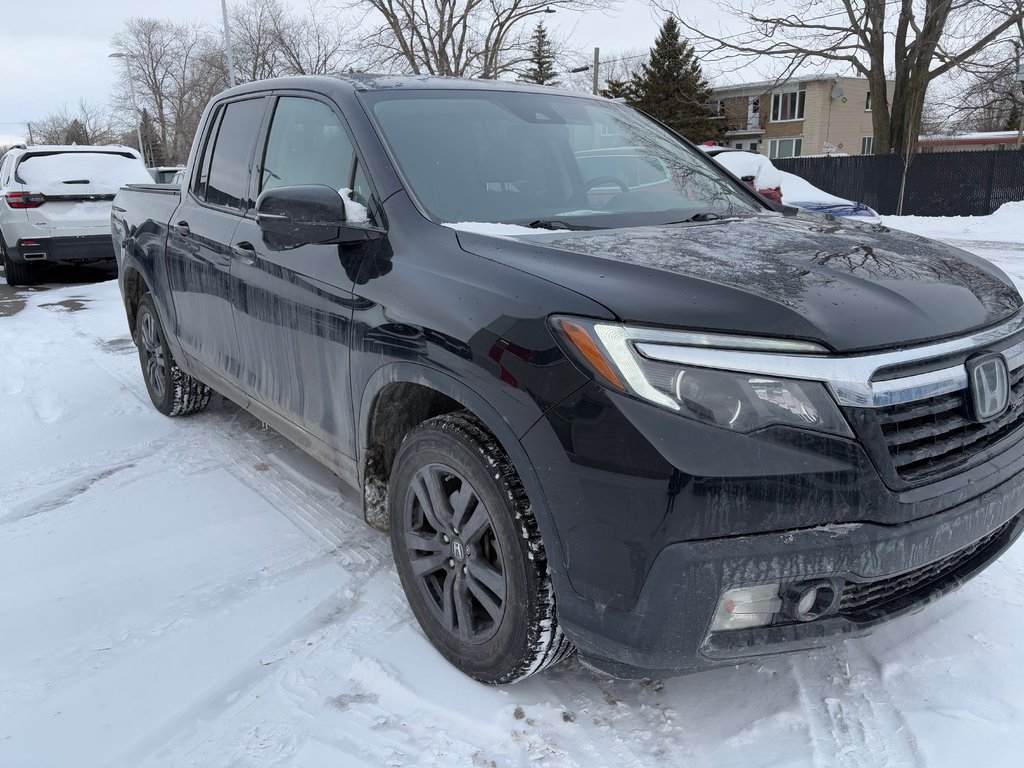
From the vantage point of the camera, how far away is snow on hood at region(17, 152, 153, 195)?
10805 mm

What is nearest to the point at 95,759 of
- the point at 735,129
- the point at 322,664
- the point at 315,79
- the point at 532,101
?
the point at 322,664

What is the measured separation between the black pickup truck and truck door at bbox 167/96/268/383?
647mm

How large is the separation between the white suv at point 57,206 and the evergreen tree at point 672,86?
3645 cm

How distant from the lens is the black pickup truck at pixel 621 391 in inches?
71.4

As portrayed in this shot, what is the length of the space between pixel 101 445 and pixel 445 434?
10.5 ft

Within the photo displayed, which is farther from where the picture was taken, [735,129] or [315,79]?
[735,129]

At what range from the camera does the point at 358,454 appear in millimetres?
2846

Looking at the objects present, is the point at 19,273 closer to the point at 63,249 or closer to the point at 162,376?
the point at 63,249

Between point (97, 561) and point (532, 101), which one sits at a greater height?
point (532, 101)

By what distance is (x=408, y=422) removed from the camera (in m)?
2.71

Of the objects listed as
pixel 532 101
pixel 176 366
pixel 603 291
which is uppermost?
pixel 532 101

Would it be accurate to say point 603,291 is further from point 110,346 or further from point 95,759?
point 110,346

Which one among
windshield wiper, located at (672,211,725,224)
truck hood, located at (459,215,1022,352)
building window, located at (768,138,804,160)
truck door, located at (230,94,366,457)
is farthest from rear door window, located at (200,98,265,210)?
building window, located at (768,138,804,160)

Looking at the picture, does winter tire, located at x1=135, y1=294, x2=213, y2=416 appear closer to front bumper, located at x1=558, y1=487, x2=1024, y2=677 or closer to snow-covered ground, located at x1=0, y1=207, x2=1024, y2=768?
snow-covered ground, located at x1=0, y1=207, x2=1024, y2=768
